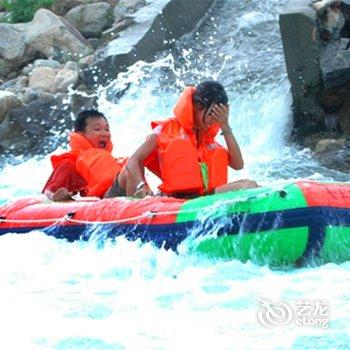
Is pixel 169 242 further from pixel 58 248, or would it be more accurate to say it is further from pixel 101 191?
pixel 101 191

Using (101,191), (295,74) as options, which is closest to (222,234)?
(101,191)

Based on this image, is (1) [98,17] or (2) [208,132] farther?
(1) [98,17]

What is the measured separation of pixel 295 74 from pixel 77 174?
10.3 feet

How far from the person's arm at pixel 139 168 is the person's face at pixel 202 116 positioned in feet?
0.98

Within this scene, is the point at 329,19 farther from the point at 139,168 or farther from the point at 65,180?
the point at 139,168

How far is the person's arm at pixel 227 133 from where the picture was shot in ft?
19.6

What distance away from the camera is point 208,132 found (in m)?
6.20

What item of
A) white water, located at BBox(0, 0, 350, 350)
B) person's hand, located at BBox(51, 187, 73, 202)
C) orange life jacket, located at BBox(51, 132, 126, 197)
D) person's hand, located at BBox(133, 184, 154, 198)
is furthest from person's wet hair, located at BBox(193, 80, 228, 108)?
person's hand, located at BBox(51, 187, 73, 202)

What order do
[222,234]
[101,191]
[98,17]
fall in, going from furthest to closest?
[98,17] < [101,191] < [222,234]

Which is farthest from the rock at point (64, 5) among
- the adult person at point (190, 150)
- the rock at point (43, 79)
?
the adult person at point (190, 150)

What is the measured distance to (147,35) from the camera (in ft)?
38.9

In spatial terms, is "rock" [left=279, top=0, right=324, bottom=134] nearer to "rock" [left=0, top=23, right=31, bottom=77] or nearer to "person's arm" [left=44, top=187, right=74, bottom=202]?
"person's arm" [left=44, top=187, right=74, bottom=202]

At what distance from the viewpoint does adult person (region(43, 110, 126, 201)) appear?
6.62 m

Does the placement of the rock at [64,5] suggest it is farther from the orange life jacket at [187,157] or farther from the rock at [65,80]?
the orange life jacket at [187,157]
